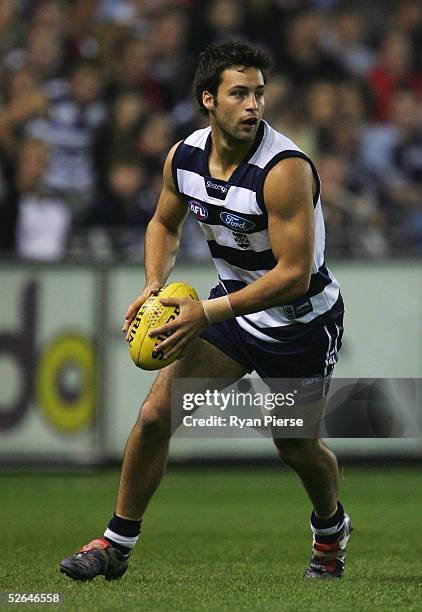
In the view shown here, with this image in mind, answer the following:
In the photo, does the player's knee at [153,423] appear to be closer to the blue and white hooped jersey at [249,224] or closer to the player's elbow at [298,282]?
the blue and white hooped jersey at [249,224]

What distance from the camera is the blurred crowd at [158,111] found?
36.8ft

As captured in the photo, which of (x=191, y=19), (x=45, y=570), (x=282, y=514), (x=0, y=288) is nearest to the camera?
(x=45, y=570)

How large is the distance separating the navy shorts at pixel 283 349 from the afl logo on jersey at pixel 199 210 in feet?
1.25

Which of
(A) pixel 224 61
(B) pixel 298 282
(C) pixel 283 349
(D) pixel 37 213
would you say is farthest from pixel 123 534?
(D) pixel 37 213

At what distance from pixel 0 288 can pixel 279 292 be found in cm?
548

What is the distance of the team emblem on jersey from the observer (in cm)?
588

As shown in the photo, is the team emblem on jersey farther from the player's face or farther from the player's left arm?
the player's face

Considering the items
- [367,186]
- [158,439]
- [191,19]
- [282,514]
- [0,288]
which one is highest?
[191,19]

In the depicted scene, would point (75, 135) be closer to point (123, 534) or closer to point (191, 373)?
point (191, 373)

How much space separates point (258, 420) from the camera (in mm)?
6277

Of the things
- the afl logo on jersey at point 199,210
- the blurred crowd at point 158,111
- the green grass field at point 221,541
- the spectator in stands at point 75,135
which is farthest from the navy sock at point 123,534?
the spectator in stands at point 75,135

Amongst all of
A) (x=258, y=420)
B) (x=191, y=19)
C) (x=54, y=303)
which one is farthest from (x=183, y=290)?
(x=191, y=19)

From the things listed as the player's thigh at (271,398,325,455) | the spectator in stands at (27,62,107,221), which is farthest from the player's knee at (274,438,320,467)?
the spectator in stands at (27,62,107,221)

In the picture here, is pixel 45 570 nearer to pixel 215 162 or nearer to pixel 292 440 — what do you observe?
pixel 292 440
